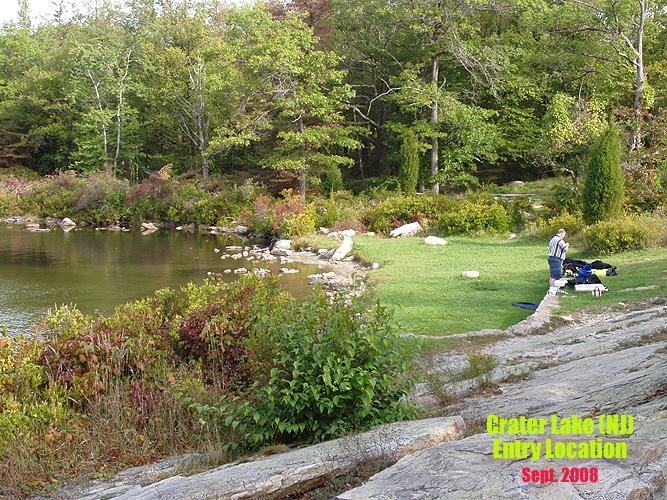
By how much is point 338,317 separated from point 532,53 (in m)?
31.8

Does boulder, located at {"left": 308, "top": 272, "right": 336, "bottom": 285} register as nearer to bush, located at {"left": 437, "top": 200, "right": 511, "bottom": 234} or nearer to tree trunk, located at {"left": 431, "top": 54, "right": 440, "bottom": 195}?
bush, located at {"left": 437, "top": 200, "right": 511, "bottom": 234}

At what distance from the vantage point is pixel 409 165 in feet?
105

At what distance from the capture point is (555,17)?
29969 mm

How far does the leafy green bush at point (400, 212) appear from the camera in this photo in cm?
2741

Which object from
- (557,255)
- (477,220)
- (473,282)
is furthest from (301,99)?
(557,255)

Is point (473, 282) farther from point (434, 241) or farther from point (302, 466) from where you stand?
point (302, 466)

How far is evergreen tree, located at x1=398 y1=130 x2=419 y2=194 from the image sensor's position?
32.0 meters

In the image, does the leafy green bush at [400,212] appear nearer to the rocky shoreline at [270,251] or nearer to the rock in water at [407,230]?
the rock in water at [407,230]

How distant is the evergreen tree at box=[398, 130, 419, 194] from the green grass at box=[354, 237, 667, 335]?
1013 cm

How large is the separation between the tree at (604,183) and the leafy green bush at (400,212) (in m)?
7.92

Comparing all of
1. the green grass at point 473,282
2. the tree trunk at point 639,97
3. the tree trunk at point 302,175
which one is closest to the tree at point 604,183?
the green grass at point 473,282

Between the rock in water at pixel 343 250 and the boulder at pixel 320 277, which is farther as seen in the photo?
the rock in water at pixel 343 250

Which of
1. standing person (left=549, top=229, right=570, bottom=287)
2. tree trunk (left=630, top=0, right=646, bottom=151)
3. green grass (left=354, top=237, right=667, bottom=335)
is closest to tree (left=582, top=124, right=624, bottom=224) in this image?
green grass (left=354, top=237, right=667, bottom=335)

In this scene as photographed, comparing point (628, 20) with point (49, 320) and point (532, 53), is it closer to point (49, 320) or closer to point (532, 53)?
point (532, 53)
